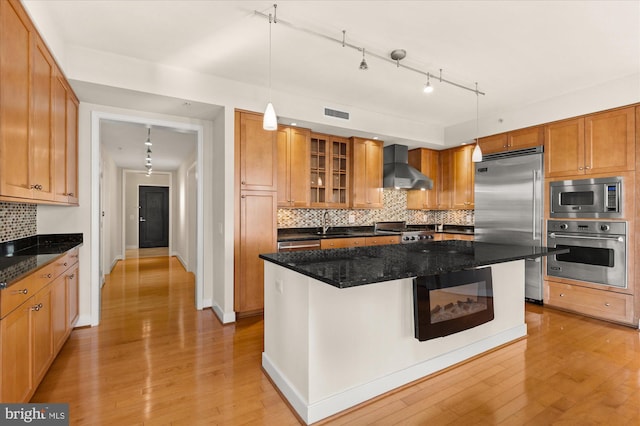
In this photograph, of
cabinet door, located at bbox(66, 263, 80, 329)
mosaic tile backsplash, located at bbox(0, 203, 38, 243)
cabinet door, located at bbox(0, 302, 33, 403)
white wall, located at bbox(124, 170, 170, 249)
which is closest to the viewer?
cabinet door, located at bbox(0, 302, 33, 403)

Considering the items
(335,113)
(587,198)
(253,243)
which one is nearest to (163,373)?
(253,243)

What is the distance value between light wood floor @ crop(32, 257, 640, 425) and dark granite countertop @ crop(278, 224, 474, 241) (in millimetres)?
1373

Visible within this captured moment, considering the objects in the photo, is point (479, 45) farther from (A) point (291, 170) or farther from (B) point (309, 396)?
(B) point (309, 396)

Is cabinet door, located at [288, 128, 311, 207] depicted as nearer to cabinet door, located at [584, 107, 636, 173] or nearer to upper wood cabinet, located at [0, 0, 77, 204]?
upper wood cabinet, located at [0, 0, 77, 204]

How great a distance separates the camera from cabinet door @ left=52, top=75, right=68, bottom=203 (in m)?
2.60

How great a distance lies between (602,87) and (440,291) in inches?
137

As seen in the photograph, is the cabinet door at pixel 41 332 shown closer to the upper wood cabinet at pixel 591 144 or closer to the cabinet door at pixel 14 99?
the cabinet door at pixel 14 99

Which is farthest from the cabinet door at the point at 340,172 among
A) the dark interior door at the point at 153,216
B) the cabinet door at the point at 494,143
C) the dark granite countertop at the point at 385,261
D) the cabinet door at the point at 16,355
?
the dark interior door at the point at 153,216

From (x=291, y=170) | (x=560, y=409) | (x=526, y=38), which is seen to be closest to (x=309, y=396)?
(x=560, y=409)

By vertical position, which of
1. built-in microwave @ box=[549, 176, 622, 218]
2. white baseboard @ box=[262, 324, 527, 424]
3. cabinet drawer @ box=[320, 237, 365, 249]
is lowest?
white baseboard @ box=[262, 324, 527, 424]

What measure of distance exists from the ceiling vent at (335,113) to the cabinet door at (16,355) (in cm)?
359

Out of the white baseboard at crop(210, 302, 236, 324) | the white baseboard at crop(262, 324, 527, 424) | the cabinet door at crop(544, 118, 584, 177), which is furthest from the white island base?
the cabinet door at crop(544, 118, 584, 177)

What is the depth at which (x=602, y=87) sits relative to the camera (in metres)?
3.75

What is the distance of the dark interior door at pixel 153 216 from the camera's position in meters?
9.90
